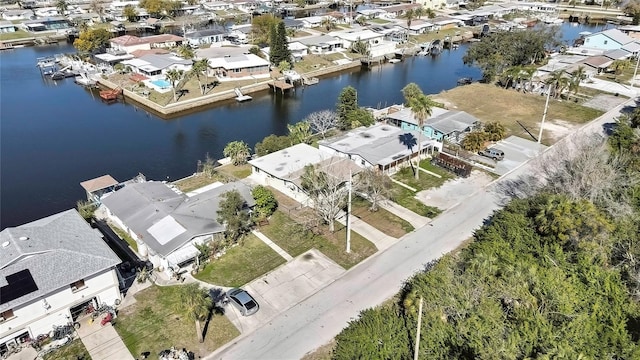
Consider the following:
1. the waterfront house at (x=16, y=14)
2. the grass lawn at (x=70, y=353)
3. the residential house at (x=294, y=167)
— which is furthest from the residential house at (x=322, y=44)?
the waterfront house at (x=16, y=14)

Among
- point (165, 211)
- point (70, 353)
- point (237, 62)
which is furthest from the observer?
point (237, 62)

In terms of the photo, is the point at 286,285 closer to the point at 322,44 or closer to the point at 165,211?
the point at 165,211

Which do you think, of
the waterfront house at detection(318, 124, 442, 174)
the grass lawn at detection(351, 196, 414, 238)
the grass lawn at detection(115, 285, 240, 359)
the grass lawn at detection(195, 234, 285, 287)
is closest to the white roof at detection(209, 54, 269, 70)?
the waterfront house at detection(318, 124, 442, 174)

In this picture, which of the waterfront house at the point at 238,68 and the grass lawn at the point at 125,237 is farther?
the waterfront house at the point at 238,68

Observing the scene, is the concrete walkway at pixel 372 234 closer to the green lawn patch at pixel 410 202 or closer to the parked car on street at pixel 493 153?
the green lawn patch at pixel 410 202

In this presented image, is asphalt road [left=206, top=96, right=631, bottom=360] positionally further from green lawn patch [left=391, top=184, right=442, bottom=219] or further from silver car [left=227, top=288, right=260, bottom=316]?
silver car [left=227, top=288, right=260, bottom=316]

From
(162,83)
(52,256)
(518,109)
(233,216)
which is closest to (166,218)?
(233,216)

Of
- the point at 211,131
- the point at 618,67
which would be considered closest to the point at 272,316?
the point at 211,131

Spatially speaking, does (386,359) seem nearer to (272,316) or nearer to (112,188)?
(272,316)
